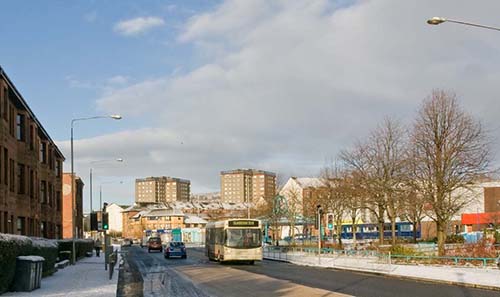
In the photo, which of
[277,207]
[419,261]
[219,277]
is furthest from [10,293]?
[277,207]

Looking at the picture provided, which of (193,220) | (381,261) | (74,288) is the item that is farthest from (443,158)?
(193,220)

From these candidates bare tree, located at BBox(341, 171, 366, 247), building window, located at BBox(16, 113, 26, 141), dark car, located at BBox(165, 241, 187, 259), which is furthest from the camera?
dark car, located at BBox(165, 241, 187, 259)

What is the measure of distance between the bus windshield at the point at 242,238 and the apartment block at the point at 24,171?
43.1 ft

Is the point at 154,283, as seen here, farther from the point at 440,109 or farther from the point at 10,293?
the point at 440,109

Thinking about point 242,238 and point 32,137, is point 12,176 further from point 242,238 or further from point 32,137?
point 242,238

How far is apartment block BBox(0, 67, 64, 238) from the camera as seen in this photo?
113 ft

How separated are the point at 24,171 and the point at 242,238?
48.8ft

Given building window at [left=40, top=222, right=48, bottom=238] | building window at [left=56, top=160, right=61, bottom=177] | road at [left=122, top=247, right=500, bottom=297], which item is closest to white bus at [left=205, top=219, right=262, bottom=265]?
road at [left=122, top=247, right=500, bottom=297]

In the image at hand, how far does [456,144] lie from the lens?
41438 mm

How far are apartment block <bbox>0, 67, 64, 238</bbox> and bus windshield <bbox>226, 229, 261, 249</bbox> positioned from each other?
1314 cm

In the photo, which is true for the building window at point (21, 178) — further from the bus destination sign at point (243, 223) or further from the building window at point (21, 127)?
the bus destination sign at point (243, 223)

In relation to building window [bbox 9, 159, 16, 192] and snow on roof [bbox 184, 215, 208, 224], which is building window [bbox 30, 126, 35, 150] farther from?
snow on roof [bbox 184, 215, 208, 224]

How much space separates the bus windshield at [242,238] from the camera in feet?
139

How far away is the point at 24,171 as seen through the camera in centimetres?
4250
